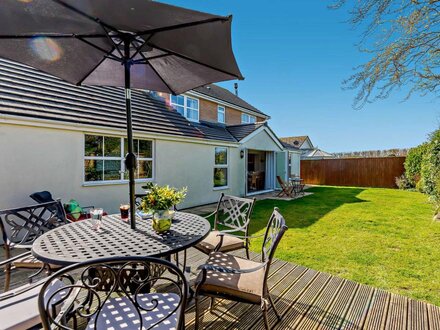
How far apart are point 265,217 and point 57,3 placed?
7206 millimetres

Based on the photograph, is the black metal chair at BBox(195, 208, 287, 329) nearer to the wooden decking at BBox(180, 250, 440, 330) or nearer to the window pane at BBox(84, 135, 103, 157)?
the wooden decking at BBox(180, 250, 440, 330)

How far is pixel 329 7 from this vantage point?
21.1 ft

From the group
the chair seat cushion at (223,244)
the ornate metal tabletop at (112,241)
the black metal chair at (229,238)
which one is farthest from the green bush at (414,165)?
the ornate metal tabletop at (112,241)

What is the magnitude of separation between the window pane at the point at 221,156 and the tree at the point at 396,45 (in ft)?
19.3

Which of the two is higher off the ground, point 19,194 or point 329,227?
point 19,194

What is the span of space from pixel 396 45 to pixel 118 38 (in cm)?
753

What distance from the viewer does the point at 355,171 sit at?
61.0ft

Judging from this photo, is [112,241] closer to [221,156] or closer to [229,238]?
[229,238]

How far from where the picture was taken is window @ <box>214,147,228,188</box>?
1105 cm

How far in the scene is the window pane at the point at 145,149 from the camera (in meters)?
8.09

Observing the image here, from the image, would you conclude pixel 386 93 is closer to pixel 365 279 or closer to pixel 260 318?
pixel 365 279

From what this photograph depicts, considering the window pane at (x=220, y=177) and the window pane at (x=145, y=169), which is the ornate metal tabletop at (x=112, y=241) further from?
the window pane at (x=220, y=177)

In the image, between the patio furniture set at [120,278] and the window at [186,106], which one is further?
the window at [186,106]

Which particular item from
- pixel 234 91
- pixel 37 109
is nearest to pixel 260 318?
pixel 37 109
